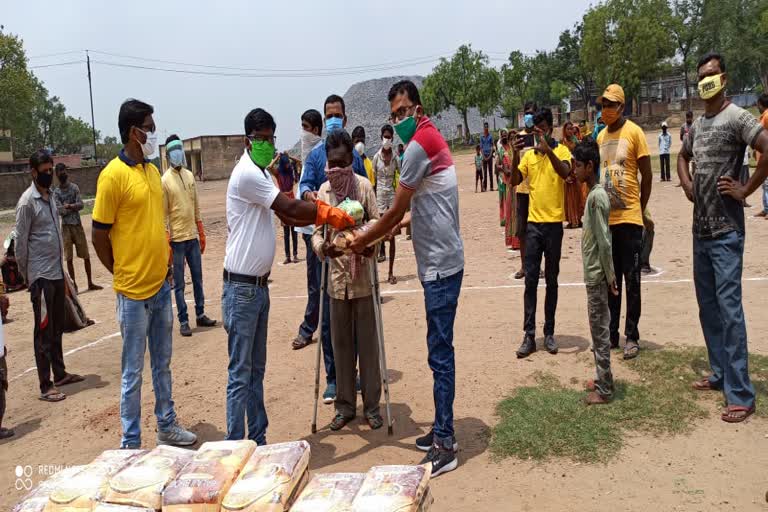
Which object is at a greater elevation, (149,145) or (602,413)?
(149,145)

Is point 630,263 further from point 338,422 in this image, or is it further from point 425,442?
point 338,422

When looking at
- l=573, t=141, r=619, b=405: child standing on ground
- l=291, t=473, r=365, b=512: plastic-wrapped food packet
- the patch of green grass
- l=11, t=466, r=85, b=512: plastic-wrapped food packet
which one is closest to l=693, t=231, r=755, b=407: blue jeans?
the patch of green grass

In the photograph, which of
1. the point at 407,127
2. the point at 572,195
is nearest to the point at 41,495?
the point at 407,127

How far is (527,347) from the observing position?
645 cm

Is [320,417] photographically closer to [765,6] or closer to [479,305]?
[479,305]

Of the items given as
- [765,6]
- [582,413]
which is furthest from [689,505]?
[765,6]

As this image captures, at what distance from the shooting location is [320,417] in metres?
5.61

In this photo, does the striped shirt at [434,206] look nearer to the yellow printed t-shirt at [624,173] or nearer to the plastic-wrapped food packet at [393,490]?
the plastic-wrapped food packet at [393,490]

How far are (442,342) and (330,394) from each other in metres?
1.81

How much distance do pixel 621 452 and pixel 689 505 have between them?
72cm

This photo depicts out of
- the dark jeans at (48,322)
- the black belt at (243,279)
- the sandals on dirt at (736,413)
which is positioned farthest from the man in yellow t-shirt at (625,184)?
the dark jeans at (48,322)

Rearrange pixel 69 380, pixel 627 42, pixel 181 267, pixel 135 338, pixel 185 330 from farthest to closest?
pixel 627 42, pixel 181 267, pixel 185 330, pixel 69 380, pixel 135 338

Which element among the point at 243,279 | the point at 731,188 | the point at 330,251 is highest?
the point at 731,188

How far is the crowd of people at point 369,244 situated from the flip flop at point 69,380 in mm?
24
